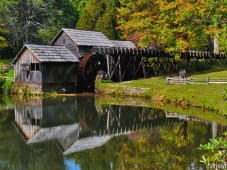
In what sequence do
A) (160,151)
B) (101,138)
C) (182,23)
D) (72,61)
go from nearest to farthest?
(160,151)
(101,138)
(182,23)
(72,61)

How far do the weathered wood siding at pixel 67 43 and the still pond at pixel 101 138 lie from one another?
12.7 meters

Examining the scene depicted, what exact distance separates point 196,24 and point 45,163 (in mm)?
24751

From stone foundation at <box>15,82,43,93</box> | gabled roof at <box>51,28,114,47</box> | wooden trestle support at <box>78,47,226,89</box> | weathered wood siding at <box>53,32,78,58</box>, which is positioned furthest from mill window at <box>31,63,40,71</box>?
wooden trestle support at <box>78,47,226,89</box>

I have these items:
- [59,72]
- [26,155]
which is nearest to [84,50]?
[59,72]

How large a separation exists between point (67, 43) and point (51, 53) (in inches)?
136

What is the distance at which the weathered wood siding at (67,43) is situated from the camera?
3138 centimetres

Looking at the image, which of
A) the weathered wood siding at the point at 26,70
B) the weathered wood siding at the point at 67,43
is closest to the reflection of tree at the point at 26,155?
the weathered wood siding at the point at 26,70

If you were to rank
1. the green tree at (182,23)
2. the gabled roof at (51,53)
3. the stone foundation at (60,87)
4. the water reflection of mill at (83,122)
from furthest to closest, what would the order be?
the stone foundation at (60,87) → the gabled roof at (51,53) → the green tree at (182,23) → the water reflection of mill at (83,122)

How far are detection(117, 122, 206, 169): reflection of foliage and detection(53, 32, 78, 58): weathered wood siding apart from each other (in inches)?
770

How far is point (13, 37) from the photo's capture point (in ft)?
156

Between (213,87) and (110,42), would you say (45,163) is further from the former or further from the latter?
(110,42)

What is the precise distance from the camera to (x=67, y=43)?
32.1 metres

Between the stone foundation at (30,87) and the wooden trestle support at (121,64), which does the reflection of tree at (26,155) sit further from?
the wooden trestle support at (121,64)

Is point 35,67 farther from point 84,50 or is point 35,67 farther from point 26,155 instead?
point 26,155
